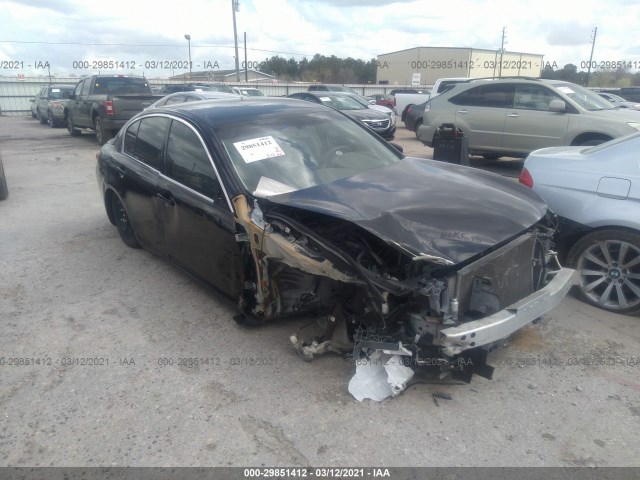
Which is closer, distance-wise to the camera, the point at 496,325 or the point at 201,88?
the point at 496,325

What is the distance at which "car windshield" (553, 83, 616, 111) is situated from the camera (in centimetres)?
891

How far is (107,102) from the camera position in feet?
41.7

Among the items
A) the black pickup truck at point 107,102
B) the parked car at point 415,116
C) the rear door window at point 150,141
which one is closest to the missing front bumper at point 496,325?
the rear door window at point 150,141

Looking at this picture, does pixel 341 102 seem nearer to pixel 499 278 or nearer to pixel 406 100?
pixel 406 100

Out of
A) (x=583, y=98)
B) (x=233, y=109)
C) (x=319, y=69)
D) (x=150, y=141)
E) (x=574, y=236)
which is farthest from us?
(x=319, y=69)

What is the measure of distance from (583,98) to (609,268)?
21.0 ft

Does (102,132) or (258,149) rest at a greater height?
(258,149)

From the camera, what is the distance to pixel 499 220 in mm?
3176

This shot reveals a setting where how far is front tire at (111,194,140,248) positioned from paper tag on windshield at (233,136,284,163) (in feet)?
6.98

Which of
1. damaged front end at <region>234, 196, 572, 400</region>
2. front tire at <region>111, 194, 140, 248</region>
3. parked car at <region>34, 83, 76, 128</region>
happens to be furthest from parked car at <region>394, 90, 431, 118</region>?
damaged front end at <region>234, 196, 572, 400</region>

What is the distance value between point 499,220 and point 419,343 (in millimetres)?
970

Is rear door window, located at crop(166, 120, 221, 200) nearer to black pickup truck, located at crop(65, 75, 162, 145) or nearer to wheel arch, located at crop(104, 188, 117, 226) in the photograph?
wheel arch, located at crop(104, 188, 117, 226)

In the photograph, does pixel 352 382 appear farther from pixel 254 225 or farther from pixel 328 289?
pixel 254 225

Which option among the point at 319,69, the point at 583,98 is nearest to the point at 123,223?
the point at 583,98
